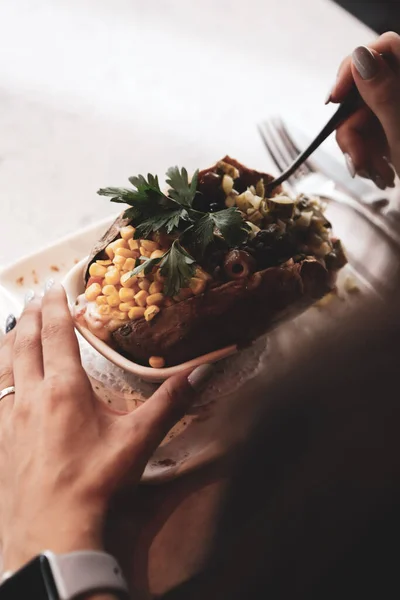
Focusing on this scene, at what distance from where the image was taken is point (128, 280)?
2.21ft

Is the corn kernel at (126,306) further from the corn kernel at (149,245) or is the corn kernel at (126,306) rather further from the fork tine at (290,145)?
the fork tine at (290,145)

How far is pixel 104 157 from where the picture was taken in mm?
1032

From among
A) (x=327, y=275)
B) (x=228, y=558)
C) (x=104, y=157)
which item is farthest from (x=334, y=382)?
Answer: (x=104, y=157)

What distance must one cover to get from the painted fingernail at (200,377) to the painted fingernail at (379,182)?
50cm

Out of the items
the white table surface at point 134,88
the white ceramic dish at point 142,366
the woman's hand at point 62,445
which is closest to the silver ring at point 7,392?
the woman's hand at point 62,445

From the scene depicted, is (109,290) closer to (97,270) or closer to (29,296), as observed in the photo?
(97,270)

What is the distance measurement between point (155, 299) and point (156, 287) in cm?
2

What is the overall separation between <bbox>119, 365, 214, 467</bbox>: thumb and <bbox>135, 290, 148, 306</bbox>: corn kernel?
11cm

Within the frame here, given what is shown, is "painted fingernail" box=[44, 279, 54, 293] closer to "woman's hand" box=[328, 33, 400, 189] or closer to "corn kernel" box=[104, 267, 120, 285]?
"corn kernel" box=[104, 267, 120, 285]

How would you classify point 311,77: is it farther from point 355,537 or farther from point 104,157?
point 355,537

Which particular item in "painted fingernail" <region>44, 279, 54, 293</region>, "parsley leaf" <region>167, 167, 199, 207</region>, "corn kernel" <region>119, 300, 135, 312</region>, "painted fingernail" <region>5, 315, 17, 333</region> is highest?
"parsley leaf" <region>167, 167, 199, 207</region>

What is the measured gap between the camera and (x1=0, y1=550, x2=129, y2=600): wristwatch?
0.44m

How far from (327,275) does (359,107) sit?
0.99 feet

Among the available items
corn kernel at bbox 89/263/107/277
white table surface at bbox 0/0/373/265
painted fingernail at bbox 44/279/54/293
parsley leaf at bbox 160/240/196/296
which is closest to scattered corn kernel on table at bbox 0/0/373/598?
white table surface at bbox 0/0/373/265
